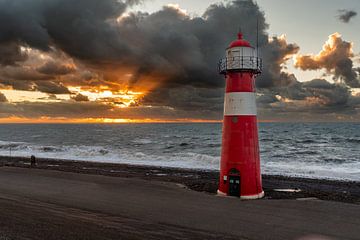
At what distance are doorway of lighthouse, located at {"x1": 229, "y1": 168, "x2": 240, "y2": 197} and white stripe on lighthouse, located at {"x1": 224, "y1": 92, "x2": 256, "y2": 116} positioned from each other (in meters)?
2.18

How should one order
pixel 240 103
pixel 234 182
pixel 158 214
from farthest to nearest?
A: 1. pixel 234 182
2. pixel 240 103
3. pixel 158 214

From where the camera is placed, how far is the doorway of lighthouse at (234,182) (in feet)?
42.0

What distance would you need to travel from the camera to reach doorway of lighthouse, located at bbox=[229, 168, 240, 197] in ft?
42.0

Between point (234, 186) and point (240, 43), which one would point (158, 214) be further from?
point (240, 43)

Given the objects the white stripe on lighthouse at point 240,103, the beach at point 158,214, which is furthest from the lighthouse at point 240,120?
the beach at point 158,214

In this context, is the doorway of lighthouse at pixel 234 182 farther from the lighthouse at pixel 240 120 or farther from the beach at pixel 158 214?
the beach at pixel 158 214

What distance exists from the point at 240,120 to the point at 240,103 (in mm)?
624

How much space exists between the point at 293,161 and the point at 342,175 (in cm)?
948

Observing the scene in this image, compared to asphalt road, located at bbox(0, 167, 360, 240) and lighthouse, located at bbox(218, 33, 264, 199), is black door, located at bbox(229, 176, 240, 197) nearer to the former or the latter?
lighthouse, located at bbox(218, 33, 264, 199)

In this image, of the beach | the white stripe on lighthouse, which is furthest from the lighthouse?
the beach

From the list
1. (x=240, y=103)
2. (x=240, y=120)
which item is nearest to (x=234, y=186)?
(x=240, y=120)

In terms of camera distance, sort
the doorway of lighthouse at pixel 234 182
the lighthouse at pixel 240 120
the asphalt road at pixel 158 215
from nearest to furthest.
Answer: the asphalt road at pixel 158 215
the lighthouse at pixel 240 120
the doorway of lighthouse at pixel 234 182

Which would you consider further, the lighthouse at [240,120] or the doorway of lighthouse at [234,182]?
the doorway of lighthouse at [234,182]

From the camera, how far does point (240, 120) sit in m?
12.5
